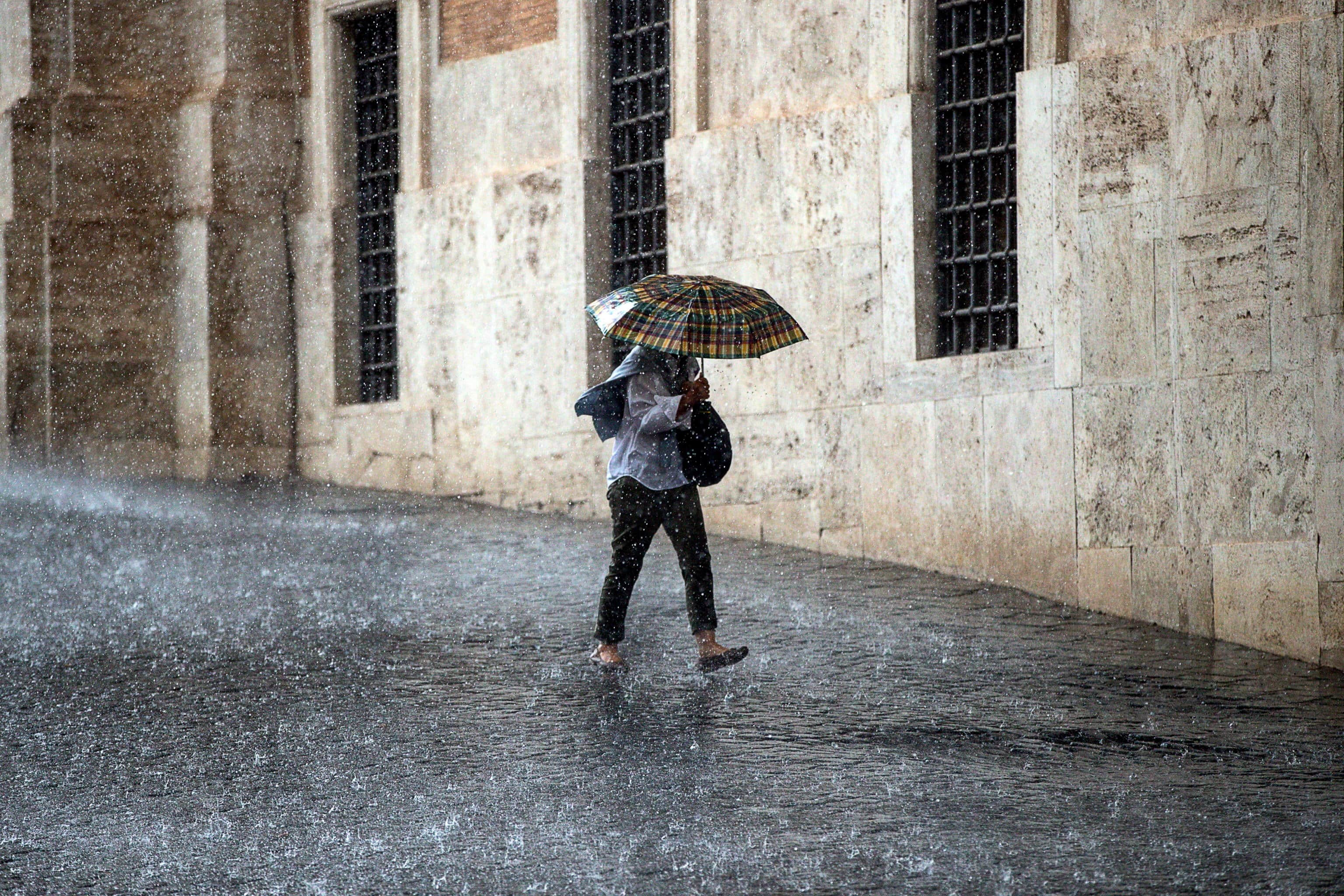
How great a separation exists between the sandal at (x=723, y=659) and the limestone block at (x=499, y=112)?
7466mm

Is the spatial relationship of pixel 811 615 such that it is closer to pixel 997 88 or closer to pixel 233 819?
pixel 997 88

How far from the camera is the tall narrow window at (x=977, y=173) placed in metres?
12.2

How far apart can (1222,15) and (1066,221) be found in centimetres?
147

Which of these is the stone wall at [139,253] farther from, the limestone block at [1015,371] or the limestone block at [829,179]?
the limestone block at [1015,371]

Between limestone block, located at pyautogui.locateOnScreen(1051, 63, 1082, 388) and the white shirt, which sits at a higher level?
limestone block, located at pyautogui.locateOnScreen(1051, 63, 1082, 388)

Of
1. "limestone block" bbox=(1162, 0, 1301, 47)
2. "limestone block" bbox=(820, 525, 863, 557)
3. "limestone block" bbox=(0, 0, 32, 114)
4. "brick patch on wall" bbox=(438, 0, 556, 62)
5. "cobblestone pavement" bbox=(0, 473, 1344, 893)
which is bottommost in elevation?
"cobblestone pavement" bbox=(0, 473, 1344, 893)

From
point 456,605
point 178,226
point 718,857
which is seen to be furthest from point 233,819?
point 178,226

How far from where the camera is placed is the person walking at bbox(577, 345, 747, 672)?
27.9 feet

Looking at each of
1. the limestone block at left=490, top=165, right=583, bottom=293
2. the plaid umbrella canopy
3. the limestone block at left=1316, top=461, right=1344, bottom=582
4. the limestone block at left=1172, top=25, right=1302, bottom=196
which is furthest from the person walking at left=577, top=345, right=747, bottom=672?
the limestone block at left=490, top=165, right=583, bottom=293

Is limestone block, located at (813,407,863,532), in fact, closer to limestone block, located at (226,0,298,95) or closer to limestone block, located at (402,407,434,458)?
limestone block, located at (402,407,434,458)

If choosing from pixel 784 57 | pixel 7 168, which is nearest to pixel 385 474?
pixel 7 168

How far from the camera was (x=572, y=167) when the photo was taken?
15.1 m

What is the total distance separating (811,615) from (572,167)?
5.72 metres

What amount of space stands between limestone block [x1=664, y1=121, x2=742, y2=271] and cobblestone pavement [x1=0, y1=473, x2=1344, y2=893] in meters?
2.47
